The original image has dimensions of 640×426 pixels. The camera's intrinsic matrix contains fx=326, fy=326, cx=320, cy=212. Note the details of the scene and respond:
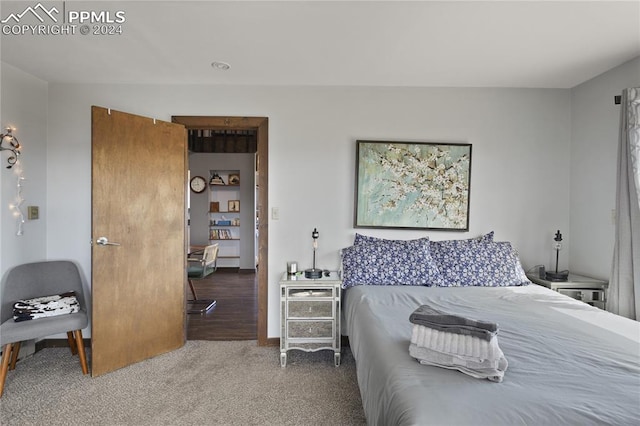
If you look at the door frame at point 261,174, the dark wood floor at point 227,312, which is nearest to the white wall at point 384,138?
the door frame at point 261,174

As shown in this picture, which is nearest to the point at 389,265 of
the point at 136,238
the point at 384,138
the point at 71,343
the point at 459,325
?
the point at 384,138

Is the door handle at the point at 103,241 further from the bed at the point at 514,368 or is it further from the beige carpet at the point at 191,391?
the bed at the point at 514,368

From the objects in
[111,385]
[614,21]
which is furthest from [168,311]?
[614,21]

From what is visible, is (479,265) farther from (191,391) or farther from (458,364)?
(191,391)

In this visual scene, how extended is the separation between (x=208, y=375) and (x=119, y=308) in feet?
3.03

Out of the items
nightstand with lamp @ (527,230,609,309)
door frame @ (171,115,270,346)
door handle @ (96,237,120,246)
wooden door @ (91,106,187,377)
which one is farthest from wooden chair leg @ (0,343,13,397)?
nightstand with lamp @ (527,230,609,309)

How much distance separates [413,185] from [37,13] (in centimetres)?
299

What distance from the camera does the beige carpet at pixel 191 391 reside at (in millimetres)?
2047

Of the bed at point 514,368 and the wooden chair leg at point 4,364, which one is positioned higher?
the bed at point 514,368

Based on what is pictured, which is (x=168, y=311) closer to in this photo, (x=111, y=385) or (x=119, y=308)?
(x=119, y=308)

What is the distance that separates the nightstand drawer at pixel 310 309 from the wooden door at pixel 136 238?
44.2 inches

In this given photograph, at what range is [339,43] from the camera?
2281 mm

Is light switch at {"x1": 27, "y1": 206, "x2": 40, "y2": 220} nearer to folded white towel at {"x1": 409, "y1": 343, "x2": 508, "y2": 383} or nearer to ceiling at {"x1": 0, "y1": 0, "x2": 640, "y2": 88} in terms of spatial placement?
ceiling at {"x1": 0, "y1": 0, "x2": 640, "y2": 88}

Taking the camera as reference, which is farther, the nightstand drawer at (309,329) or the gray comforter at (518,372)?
the nightstand drawer at (309,329)
